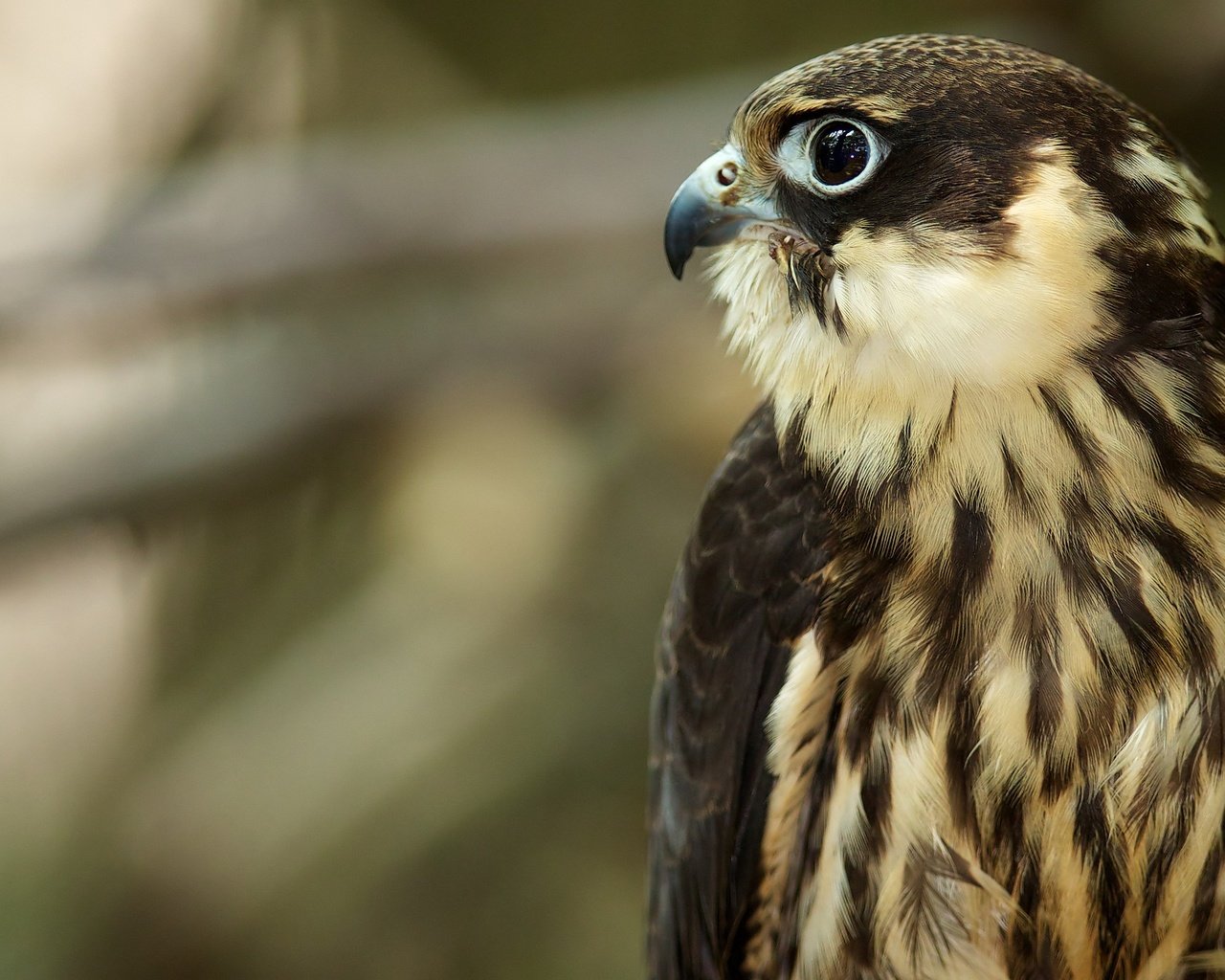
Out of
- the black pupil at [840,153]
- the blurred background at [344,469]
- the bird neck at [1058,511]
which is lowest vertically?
the blurred background at [344,469]

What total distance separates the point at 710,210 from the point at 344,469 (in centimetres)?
343

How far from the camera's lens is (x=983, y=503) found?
6.53 ft

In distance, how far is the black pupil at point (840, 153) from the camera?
2000 mm

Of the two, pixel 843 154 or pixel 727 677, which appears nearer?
pixel 843 154

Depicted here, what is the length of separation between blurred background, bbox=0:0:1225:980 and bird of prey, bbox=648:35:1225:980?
104 inches

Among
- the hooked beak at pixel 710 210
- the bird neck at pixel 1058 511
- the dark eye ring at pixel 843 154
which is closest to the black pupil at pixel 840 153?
the dark eye ring at pixel 843 154

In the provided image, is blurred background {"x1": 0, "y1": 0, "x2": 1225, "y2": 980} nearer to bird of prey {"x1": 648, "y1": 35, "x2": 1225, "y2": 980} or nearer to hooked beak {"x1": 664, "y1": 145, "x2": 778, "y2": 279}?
hooked beak {"x1": 664, "y1": 145, "x2": 778, "y2": 279}

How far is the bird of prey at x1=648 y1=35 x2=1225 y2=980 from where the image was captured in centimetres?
193

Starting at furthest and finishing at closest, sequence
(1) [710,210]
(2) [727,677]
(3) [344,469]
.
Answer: (3) [344,469] < (2) [727,677] < (1) [710,210]

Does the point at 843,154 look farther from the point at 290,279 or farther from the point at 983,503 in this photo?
the point at 290,279

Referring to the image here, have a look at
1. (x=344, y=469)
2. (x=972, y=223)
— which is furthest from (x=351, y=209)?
(x=972, y=223)

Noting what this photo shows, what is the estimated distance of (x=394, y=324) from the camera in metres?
4.94

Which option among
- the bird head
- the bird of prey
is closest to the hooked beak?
the bird of prey

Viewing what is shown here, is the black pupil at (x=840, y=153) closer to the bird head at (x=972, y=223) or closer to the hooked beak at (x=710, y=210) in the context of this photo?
the bird head at (x=972, y=223)
